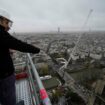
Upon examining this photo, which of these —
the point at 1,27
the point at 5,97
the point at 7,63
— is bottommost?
the point at 5,97

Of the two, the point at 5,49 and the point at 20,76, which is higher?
the point at 5,49

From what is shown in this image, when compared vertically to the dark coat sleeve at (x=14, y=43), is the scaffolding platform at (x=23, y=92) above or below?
below

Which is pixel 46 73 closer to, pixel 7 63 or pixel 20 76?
pixel 20 76

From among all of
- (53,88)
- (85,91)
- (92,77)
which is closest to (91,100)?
(85,91)

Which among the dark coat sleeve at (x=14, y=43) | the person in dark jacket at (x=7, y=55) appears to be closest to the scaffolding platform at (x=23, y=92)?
the person in dark jacket at (x=7, y=55)

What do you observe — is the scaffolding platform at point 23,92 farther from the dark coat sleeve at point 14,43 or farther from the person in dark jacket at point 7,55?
the dark coat sleeve at point 14,43

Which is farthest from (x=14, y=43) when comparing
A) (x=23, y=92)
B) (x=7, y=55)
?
(x=23, y=92)

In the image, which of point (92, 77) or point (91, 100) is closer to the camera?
point (91, 100)

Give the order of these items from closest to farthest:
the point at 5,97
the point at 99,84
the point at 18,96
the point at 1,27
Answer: the point at 1,27, the point at 5,97, the point at 18,96, the point at 99,84

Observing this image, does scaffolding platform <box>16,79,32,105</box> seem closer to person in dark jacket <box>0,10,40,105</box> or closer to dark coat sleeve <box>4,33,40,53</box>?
person in dark jacket <box>0,10,40,105</box>
